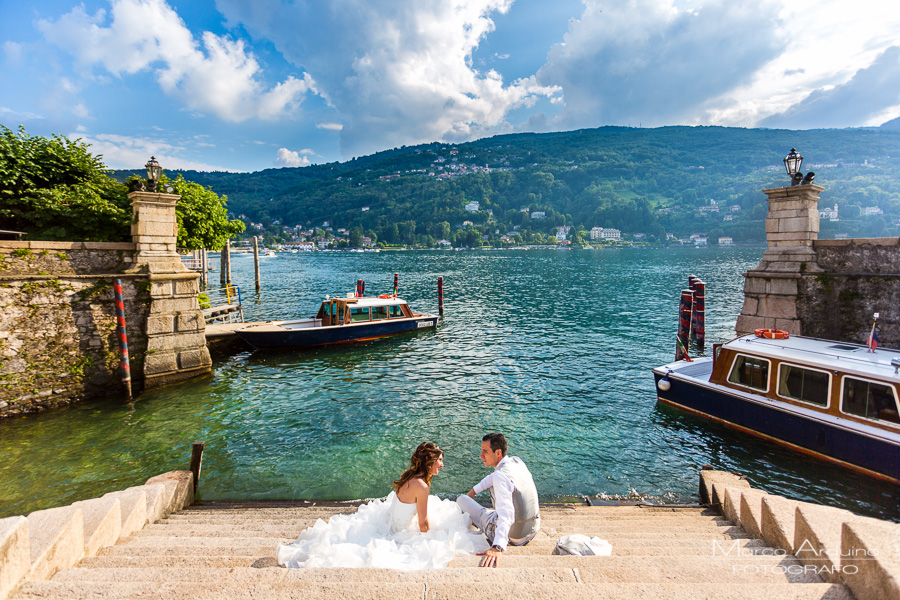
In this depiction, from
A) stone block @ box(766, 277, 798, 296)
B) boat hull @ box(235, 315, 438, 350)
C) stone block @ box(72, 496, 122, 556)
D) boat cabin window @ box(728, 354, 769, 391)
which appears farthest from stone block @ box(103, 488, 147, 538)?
stone block @ box(766, 277, 798, 296)

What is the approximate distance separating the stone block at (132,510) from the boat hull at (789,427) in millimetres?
11351

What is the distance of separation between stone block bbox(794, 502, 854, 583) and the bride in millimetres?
2770

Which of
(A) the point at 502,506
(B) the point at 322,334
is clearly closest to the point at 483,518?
(A) the point at 502,506

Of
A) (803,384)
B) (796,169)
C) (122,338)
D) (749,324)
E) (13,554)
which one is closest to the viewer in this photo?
(13,554)

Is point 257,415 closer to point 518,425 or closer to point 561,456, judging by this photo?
point 518,425

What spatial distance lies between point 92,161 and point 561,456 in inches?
759

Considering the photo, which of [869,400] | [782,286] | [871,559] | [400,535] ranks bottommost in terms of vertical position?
[400,535]

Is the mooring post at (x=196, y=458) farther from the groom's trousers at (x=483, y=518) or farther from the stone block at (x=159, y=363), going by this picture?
the stone block at (x=159, y=363)

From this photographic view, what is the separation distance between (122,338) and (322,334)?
7278 mm

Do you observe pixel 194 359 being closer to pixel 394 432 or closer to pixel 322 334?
pixel 322 334

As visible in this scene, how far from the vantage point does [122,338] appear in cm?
1168

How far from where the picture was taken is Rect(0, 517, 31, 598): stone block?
2.73 meters

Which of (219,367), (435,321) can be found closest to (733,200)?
(435,321)

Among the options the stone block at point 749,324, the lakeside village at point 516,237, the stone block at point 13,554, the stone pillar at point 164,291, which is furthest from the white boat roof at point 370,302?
the lakeside village at point 516,237
